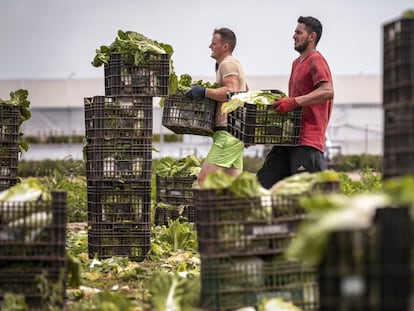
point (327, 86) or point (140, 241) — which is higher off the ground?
point (327, 86)

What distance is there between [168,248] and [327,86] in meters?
2.87

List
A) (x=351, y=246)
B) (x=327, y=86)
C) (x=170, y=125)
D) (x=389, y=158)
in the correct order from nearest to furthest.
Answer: (x=351, y=246), (x=389, y=158), (x=327, y=86), (x=170, y=125)

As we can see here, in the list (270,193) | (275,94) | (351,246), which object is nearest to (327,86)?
(275,94)

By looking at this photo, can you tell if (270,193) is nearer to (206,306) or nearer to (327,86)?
(206,306)

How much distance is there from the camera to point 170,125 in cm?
968

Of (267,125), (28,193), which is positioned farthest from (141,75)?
(28,193)

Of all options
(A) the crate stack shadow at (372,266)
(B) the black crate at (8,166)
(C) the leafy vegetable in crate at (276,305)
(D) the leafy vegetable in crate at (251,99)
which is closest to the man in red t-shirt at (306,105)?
(D) the leafy vegetable in crate at (251,99)

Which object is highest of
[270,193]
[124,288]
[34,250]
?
[270,193]

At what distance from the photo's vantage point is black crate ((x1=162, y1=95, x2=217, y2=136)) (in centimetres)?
947

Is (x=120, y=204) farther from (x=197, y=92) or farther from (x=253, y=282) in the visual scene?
(x=253, y=282)

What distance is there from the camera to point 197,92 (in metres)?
9.38

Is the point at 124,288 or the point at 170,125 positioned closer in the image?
the point at 124,288

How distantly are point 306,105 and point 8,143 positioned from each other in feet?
11.7

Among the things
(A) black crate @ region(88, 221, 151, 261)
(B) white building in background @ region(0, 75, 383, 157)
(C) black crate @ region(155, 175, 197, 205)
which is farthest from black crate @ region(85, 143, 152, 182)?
(B) white building in background @ region(0, 75, 383, 157)
